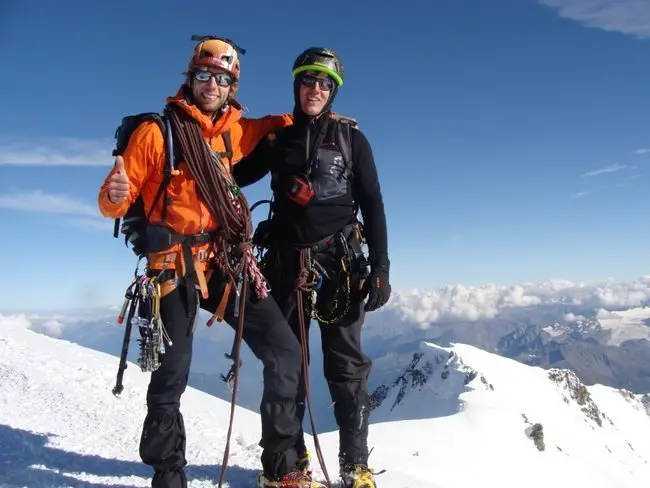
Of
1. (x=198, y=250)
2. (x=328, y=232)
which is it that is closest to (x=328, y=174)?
(x=328, y=232)

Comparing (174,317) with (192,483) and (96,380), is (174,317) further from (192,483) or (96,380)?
(96,380)

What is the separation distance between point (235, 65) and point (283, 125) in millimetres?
976

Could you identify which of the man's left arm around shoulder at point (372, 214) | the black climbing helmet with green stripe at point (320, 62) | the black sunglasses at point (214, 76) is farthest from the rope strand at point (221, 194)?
the black climbing helmet with green stripe at point (320, 62)

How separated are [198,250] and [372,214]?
200 cm

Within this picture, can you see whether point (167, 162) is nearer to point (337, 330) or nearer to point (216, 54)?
point (216, 54)

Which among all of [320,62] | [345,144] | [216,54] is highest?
[320,62]

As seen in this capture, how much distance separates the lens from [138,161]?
4180 mm

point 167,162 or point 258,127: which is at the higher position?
point 258,127

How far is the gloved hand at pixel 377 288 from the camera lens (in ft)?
17.6

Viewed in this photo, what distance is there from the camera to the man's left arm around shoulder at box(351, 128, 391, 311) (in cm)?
541

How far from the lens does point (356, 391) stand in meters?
5.60

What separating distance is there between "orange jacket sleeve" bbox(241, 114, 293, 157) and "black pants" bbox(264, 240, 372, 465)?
119cm

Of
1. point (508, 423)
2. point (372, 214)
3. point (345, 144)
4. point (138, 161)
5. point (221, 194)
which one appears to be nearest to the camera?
point (138, 161)

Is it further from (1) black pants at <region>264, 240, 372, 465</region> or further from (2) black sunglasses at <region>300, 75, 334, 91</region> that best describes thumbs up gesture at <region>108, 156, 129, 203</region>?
(2) black sunglasses at <region>300, 75, 334, 91</region>
